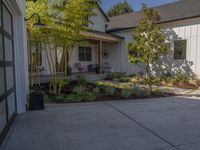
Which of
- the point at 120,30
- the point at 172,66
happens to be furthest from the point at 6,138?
the point at 120,30

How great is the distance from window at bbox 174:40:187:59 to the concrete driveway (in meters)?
6.47

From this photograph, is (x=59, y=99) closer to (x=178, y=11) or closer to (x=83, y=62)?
(x=83, y=62)

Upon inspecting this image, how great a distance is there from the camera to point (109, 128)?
15.5ft

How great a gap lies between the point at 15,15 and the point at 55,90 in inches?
149

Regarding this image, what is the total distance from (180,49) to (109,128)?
9863 millimetres

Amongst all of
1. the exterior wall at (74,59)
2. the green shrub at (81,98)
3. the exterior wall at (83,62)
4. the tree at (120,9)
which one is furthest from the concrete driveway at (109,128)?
the tree at (120,9)

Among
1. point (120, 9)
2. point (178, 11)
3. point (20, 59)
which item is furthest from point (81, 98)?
point (120, 9)

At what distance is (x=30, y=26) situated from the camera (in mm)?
8312

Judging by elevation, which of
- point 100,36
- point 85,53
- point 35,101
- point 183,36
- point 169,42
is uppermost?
point 100,36

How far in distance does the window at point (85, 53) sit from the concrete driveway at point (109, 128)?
9862 mm

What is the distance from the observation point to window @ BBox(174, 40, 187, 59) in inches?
498

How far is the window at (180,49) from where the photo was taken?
12.6 m

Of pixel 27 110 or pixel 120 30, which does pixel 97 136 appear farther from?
pixel 120 30

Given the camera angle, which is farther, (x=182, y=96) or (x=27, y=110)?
(x=182, y=96)
